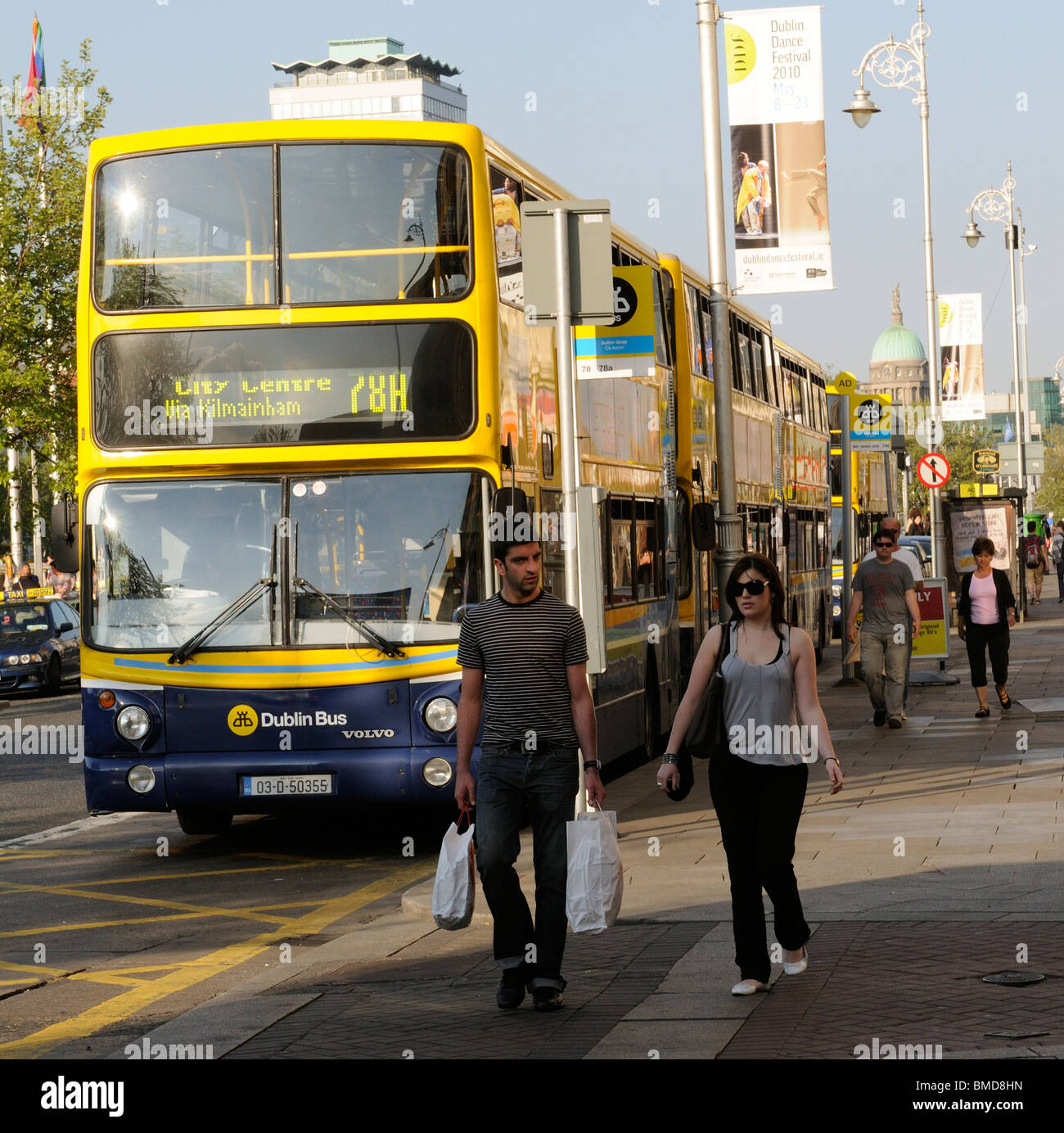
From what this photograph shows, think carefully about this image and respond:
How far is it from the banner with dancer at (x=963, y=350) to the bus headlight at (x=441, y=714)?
26401 millimetres

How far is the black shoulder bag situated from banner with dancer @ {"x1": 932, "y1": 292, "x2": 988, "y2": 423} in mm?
29747

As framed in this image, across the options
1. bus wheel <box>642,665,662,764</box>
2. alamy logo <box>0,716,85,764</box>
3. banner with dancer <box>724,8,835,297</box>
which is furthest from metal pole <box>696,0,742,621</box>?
alamy logo <box>0,716,85,764</box>

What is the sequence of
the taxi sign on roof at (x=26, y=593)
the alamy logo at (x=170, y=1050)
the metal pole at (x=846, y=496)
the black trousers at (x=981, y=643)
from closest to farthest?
the alamy logo at (x=170, y=1050)
the black trousers at (x=981, y=643)
the metal pole at (x=846, y=496)
the taxi sign on roof at (x=26, y=593)

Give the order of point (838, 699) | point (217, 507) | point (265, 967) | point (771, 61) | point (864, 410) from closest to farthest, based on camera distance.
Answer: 1. point (265, 967)
2. point (217, 507)
3. point (771, 61)
4. point (838, 699)
5. point (864, 410)

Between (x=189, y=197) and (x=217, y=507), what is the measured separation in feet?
6.18

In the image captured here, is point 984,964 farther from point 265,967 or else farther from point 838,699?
point 838,699

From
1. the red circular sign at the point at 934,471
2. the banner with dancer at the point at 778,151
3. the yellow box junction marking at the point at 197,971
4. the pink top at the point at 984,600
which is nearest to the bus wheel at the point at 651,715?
the banner with dancer at the point at 778,151

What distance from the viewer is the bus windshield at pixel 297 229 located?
11.1 m

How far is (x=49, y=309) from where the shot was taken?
3453 cm

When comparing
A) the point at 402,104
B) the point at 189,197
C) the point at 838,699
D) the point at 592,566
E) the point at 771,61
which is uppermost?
the point at 402,104

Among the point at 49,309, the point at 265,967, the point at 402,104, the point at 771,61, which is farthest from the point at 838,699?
the point at 402,104

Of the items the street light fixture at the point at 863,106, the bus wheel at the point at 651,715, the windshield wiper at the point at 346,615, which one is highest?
the street light fixture at the point at 863,106

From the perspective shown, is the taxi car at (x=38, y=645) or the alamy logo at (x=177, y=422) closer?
the alamy logo at (x=177, y=422)

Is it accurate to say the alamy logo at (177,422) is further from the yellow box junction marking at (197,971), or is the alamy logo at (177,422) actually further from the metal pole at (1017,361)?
the metal pole at (1017,361)
